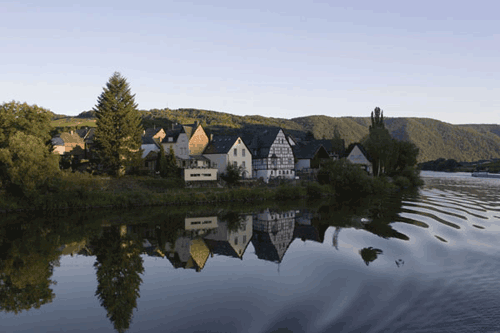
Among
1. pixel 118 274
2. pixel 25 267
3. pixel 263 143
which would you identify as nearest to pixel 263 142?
pixel 263 143

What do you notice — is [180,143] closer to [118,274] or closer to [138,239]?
[138,239]

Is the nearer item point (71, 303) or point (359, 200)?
point (71, 303)

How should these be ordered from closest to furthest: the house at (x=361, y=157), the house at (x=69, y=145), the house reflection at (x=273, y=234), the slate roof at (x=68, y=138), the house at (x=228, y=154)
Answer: the house reflection at (x=273, y=234) → the house at (x=228, y=154) → the house at (x=69, y=145) → the slate roof at (x=68, y=138) → the house at (x=361, y=157)

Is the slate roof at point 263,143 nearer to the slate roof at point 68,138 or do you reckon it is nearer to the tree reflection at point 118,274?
the slate roof at point 68,138

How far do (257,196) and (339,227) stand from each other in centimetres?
2119

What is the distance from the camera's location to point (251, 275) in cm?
1767

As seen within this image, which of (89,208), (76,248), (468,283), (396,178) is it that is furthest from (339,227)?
(396,178)

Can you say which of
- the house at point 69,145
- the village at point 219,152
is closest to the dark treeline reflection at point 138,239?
the village at point 219,152

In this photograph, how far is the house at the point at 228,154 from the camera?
58.8m

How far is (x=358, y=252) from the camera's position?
70.7 feet

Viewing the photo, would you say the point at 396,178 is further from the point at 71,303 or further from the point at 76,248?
the point at 71,303

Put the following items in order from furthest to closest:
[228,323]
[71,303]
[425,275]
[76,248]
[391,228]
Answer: [391,228]
[76,248]
[425,275]
[71,303]
[228,323]

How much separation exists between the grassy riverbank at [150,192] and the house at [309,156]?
12.3m

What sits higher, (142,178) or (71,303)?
(142,178)
